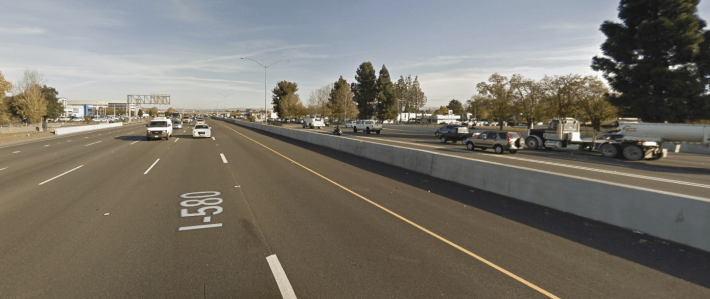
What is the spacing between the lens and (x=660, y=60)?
89.7 feet

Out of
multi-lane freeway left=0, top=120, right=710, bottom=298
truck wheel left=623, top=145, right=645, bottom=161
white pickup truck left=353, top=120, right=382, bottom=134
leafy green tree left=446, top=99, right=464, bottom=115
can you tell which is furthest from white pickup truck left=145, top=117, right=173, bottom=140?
leafy green tree left=446, top=99, right=464, bottom=115

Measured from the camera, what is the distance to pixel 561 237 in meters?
5.82

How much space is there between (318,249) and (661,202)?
6201 mm

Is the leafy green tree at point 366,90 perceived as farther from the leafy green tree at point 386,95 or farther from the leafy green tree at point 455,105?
the leafy green tree at point 455,105

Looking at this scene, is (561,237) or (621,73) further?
(621,73)

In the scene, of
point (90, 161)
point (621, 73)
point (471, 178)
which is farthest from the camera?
point (621, 73)

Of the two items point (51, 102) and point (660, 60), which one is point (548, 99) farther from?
point (51, 102)

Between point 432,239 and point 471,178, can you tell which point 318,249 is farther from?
point 471,178

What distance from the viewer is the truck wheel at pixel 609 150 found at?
65.4 ft

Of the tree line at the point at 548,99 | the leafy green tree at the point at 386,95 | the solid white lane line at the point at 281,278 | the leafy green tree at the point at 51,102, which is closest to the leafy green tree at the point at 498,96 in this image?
the tree line at the point at 548,99

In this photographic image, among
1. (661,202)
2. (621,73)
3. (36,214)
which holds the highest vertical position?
(621,73)

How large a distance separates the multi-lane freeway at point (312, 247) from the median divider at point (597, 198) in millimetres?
333

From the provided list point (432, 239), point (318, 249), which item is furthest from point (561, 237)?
point (318, 249)

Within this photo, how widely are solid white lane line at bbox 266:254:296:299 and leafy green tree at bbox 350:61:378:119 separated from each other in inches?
3106
